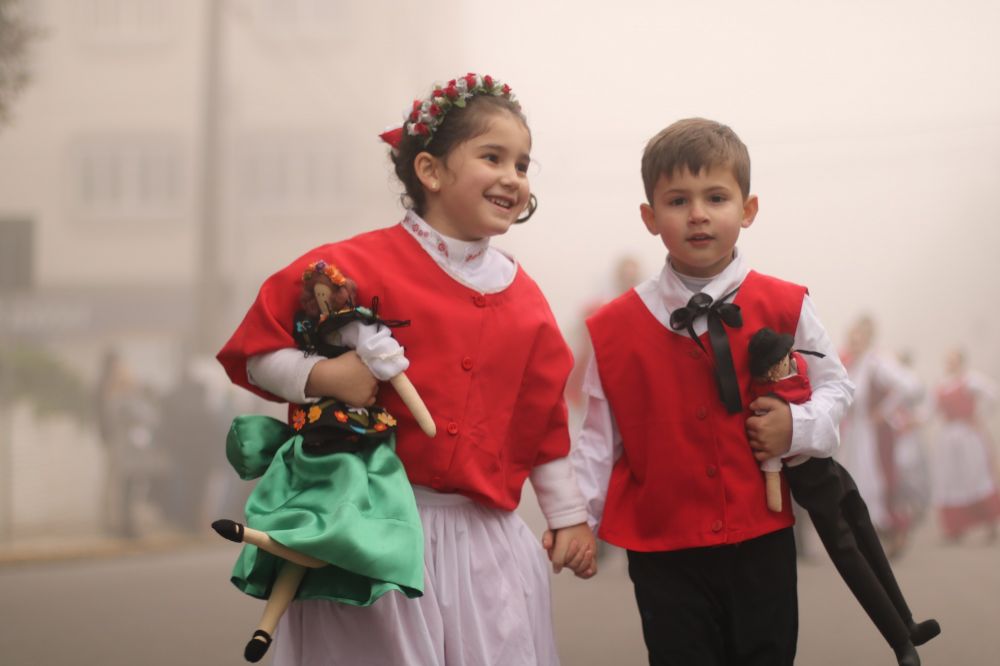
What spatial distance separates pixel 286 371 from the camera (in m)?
1.83

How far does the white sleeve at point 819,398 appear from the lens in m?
1.94

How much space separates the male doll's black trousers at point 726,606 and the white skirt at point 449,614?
0.25 meters

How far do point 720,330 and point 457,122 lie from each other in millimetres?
651

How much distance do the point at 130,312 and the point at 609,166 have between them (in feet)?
9.73

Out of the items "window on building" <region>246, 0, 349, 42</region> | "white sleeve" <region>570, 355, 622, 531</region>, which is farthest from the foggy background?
"white sleeve" <region>570, 355, 622, 531</region>

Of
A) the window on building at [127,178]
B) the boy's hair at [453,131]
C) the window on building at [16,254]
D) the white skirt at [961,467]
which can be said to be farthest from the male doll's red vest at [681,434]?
the window on building at [16,254]

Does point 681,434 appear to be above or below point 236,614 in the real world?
above

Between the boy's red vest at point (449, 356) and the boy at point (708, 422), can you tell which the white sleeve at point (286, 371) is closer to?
the boy's red vest at point (449, 356)

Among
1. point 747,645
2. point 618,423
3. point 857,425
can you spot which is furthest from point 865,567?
point 857,425

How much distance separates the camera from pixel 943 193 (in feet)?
20.4

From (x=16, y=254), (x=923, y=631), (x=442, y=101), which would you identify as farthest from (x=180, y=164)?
(x=923, y=631)

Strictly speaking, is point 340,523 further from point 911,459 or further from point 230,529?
point 911,459

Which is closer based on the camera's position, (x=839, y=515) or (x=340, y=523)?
(x=340, y=523)

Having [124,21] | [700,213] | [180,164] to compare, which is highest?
[124,21]
